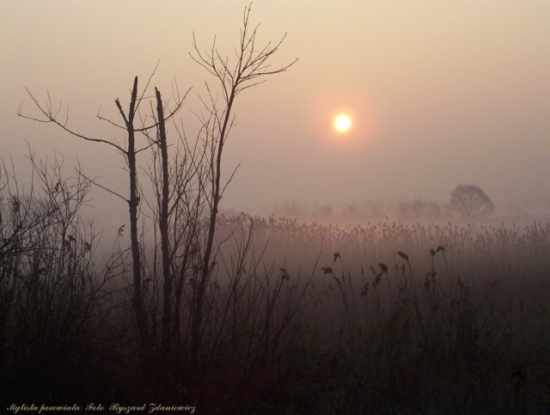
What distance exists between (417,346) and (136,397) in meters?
2.91

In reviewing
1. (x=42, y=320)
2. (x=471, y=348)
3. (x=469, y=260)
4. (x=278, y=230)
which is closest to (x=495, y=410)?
(x=471, y=348)

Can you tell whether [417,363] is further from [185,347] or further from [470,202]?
[470,202]

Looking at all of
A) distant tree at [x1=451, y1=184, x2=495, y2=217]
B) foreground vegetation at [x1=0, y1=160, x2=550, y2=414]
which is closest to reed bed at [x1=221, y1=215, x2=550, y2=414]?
foreground vegetation at [x1=0, y1=160, x2=550, y2=414]

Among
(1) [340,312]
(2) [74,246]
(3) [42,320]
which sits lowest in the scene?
(1) [340,312]

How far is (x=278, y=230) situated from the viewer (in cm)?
2048

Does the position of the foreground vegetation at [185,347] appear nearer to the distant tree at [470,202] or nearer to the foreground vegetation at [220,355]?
the foreground vegetation at [220,355]

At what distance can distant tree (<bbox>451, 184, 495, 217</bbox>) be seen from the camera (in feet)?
159

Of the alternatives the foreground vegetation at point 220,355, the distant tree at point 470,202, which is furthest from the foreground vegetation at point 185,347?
the distant tree at point 470,202

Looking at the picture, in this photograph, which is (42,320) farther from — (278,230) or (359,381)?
(278,230)

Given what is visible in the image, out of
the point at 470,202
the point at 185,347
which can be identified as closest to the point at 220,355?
the point at 185,347

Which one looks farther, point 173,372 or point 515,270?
point 515,270

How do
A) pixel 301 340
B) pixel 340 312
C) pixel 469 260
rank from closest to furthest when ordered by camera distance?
1. pixel 301 340
2. pixel 340 312
3. pixel 469 260

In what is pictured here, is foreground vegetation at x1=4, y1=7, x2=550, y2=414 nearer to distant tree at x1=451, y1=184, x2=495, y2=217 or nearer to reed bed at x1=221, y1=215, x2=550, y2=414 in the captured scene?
reed bed at x1=221, y1=215, x2=550, y2=414

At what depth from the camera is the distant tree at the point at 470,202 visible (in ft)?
159
